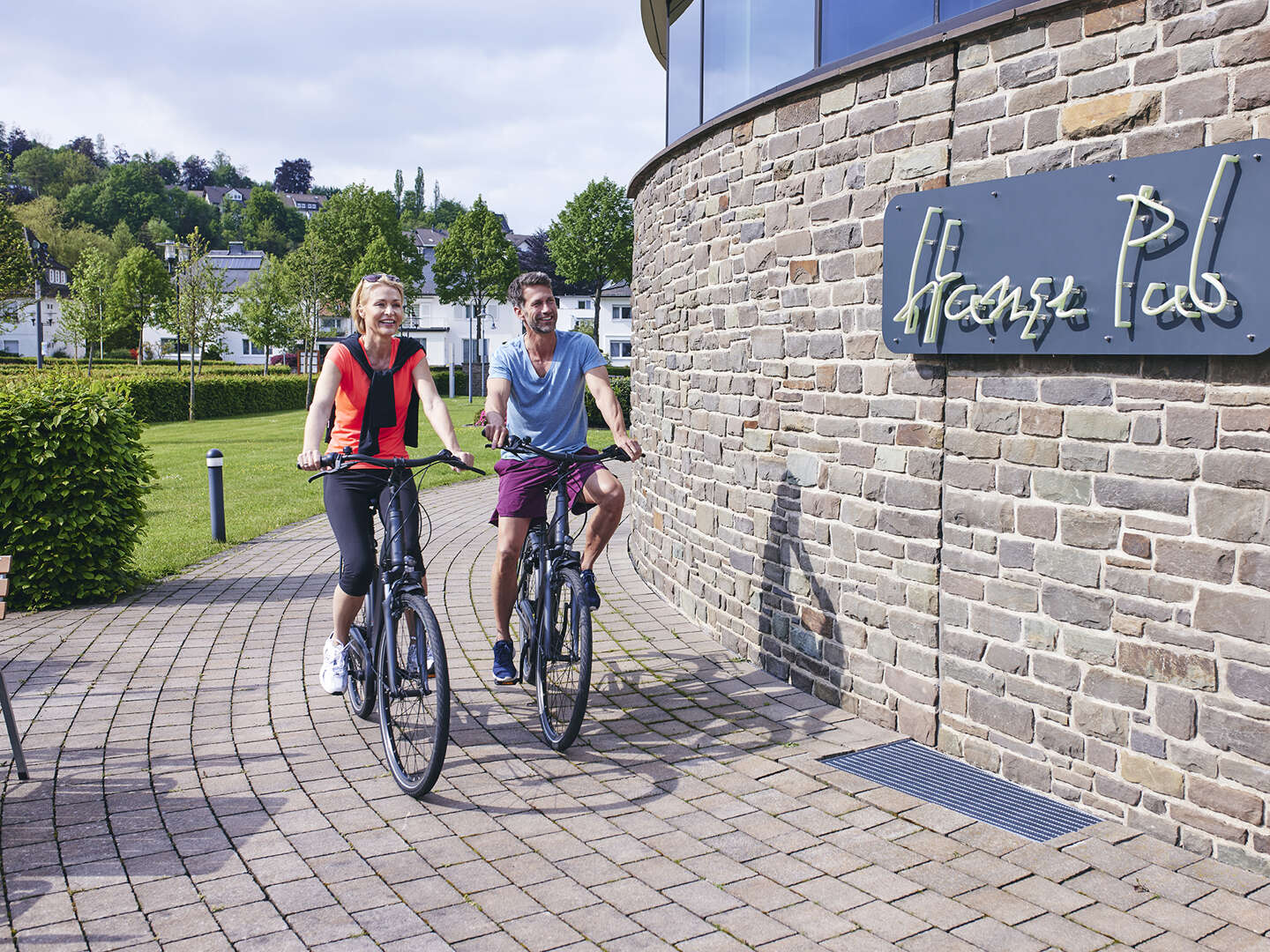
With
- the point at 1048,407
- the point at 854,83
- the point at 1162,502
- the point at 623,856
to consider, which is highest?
the point at 854,83

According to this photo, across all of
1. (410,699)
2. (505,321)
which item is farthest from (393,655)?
(505,321)

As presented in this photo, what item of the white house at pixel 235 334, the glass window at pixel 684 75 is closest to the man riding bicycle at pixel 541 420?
the glass window at pixel 684 75

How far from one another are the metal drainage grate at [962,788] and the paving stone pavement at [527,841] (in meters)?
0.10

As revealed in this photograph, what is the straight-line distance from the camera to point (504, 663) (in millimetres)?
5781

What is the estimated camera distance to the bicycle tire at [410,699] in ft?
14.5

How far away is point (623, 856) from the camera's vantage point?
3.95 metres

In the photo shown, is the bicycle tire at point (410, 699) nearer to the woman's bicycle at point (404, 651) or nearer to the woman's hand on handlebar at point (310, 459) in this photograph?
the woman's bicycle at point (404, 651)

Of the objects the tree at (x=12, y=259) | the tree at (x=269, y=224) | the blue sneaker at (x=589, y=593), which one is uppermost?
the tree at (x=269, y=224)

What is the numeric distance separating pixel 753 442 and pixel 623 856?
3.01 meters

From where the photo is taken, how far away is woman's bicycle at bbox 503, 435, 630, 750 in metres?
4.85

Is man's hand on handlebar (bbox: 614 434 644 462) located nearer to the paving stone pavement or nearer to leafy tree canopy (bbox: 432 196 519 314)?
the paving stone pavement

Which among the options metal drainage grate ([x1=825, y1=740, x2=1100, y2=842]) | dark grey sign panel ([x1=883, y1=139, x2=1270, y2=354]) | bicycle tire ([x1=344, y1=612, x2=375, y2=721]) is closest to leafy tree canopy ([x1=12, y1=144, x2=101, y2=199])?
bicycle tire ([x1=344, y1=612, x2=375, y2=721])

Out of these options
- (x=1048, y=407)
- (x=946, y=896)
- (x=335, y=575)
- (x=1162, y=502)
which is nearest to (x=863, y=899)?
(x=946, y=896)

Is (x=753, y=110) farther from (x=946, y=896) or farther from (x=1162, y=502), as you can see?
(x=946, y=896)
